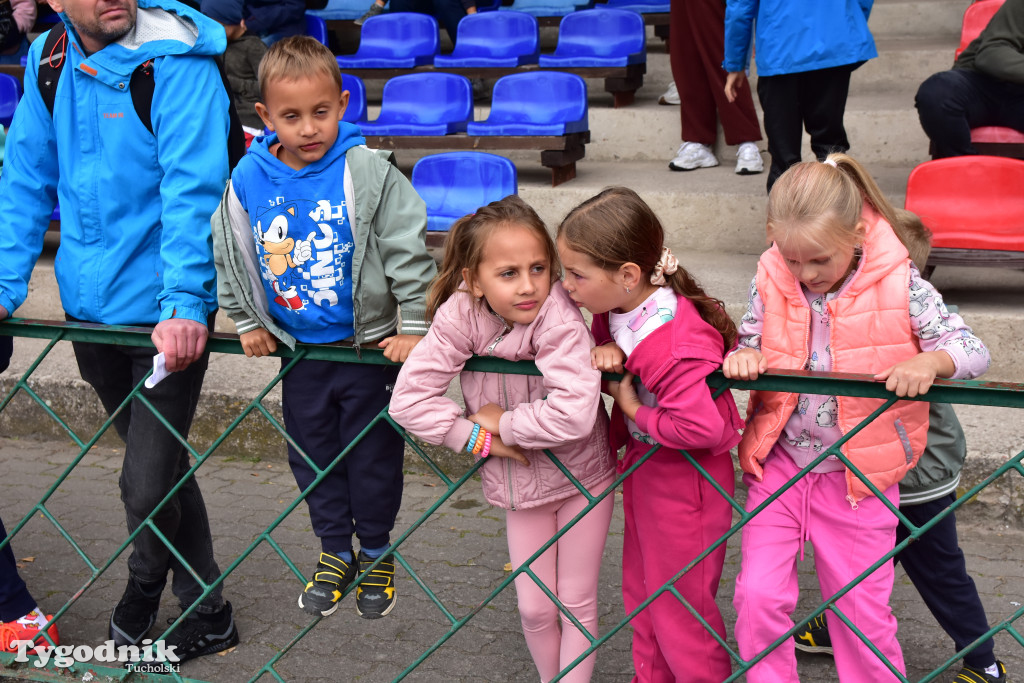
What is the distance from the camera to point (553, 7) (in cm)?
729

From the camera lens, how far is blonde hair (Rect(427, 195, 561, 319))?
2.13 m

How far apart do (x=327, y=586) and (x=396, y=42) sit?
5.23 m

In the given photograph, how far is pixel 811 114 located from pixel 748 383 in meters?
3.03

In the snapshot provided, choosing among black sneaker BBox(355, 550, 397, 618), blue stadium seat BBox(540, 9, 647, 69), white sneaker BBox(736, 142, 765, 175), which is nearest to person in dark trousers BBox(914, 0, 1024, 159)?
white sneaker BBox(736, 142, 765, 175)

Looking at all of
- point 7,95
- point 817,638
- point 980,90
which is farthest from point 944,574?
point 7,95

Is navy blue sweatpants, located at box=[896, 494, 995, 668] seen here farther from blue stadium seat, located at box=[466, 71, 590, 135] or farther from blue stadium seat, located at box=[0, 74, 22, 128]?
blue stadium seat, located at box=[0, 74, 22, 128]

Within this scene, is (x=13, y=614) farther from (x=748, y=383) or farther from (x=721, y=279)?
(x=721, y=279)

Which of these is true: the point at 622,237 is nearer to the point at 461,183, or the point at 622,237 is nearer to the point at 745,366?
the point at 745,366

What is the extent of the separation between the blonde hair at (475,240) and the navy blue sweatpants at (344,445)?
335 millimetres

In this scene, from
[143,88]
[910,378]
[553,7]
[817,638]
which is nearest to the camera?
[910,378]

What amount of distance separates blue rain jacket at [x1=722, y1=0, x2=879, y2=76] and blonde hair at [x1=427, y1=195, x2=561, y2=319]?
2.60m

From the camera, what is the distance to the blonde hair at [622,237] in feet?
6.81

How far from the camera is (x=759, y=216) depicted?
5039mm

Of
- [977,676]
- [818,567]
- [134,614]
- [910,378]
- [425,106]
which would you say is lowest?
[134,614]
